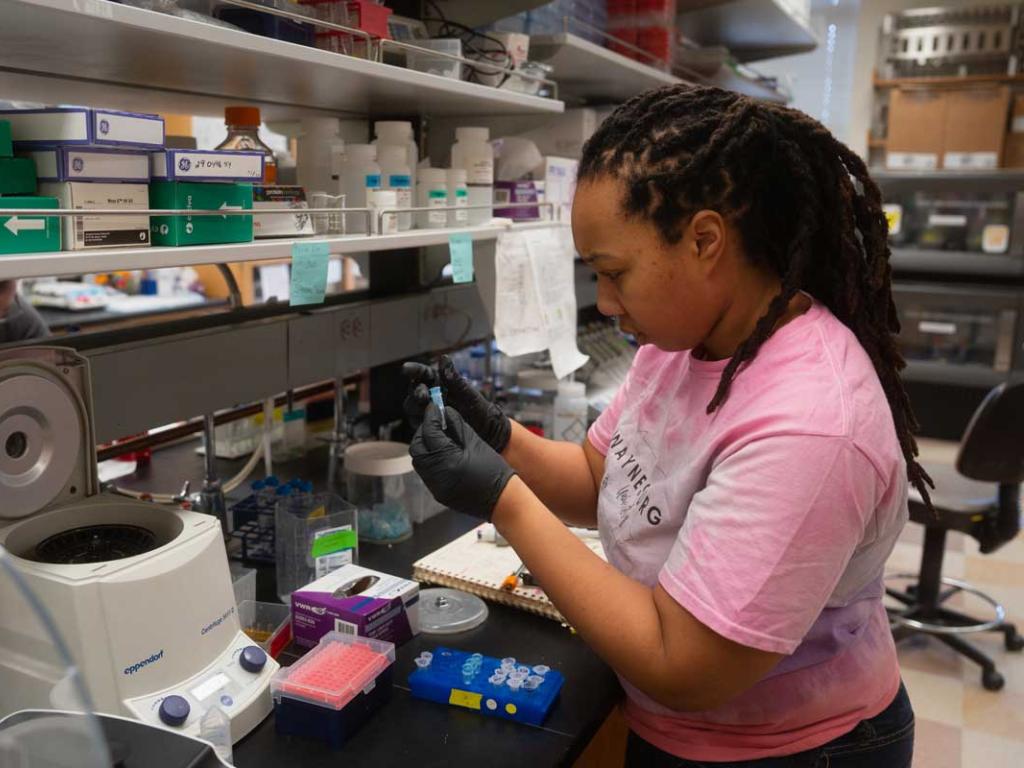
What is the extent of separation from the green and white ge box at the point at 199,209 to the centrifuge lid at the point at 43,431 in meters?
0.23

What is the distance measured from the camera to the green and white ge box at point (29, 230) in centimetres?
90

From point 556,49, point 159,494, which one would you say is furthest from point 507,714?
point 556,49

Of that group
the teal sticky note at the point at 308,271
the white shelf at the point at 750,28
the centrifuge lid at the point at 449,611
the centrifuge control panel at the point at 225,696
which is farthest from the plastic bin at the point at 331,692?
the white shelf at the point at 750,28

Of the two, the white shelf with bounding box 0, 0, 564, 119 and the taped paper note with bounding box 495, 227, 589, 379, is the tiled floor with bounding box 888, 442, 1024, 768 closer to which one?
the taped paper note with bounding box 495, 227, 589, 379

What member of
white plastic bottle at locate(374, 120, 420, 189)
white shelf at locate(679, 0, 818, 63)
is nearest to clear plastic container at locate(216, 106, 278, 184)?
white plastic bottle at locate(374, 120, 420, 189)

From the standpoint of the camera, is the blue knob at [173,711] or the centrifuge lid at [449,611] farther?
the centrifuge lid at [449,611]

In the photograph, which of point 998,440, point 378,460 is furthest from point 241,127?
point 998,440

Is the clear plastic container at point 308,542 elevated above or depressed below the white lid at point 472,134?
below

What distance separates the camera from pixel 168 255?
3.43 ft

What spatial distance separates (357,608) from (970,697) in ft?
7.43

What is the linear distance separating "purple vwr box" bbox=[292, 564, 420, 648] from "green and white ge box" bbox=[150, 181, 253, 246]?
Answer: 20.7 inches

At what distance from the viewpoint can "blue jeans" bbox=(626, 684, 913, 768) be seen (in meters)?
1.07

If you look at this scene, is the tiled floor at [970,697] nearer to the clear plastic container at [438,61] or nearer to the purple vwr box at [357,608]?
the purple vwr box at [357,608]

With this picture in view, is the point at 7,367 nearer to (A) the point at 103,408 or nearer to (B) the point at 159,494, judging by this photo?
(A) the point at 103,408
